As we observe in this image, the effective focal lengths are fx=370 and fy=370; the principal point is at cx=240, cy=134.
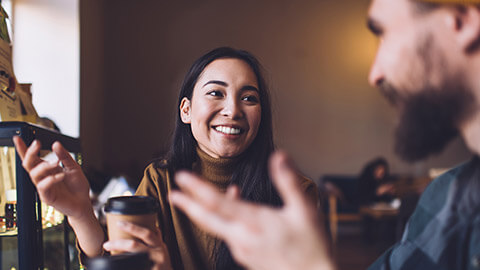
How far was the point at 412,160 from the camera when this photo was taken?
2.14 feet

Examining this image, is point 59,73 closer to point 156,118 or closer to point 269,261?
point 156,118

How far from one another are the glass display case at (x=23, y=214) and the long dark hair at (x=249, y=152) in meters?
0.36

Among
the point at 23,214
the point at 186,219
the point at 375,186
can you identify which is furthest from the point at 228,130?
the point at 375,186

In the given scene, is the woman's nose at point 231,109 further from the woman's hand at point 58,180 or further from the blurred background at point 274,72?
the blurred background at point 274,72

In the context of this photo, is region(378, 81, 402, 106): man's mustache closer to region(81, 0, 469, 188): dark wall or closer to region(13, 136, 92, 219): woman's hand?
region(13, 136, 92, 219): woman's hand

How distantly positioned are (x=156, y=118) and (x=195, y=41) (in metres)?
1.35

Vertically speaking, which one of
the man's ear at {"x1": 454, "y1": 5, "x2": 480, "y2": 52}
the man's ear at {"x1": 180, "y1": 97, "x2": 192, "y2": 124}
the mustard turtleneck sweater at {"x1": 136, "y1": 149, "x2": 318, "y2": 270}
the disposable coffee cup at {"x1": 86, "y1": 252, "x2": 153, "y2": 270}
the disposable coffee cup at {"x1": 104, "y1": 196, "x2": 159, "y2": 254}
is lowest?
the mustard turtleneck sweater at {"x1": 136, "y1": 149, "x2": 318, "y2": 270}

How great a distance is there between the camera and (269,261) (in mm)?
430

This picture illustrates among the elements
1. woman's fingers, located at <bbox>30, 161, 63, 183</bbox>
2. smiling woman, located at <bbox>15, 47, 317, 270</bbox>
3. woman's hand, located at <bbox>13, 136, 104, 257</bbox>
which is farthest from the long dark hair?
woman's fingers, located at <bbox>30, 161, 63, 183</bbox>

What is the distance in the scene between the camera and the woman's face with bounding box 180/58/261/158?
102 centimetres

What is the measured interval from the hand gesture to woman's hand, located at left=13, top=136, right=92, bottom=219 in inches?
16.2

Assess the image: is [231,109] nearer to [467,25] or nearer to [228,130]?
[228,130]

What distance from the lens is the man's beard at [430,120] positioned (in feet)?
1.96

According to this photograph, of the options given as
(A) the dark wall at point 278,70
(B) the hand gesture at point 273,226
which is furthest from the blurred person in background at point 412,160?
(A) the dark wall at point 278,70
